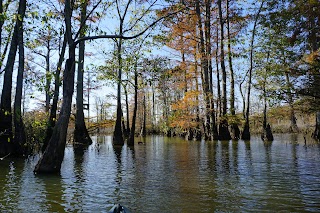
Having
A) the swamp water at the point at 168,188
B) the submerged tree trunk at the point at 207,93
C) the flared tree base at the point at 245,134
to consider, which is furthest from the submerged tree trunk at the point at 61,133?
the flared tree base at the point at 245,134

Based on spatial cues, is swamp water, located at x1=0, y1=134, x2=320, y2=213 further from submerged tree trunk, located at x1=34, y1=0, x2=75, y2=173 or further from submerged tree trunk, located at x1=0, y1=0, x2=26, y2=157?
submerged tree trunk, located at x1=0, y1=0, x2=26, y2=157

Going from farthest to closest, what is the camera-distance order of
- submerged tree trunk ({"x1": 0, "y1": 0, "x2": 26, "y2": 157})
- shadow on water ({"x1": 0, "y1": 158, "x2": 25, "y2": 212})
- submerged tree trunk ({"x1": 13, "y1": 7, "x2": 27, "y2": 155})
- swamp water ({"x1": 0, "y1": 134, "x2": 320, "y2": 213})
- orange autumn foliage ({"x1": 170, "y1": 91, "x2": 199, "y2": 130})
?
orange autumn foliage ({"x1": 170, "y1": 91, "x2": 199, "y2": 130}) < submerged tree trunk ({"x1": 13, "y1": 7, "x2": 27, "y2": 155}) < submerged tree trunk ({"x1": 0, "y1": 0, "x2": 26, "y2": 157}) < shadow on water ({"x1": 0, "y1": 158, "x2": 25, "y2": 212}) < swamp water ({"x1": 0, "y1": 134, "x2": 320, "y2": 213})

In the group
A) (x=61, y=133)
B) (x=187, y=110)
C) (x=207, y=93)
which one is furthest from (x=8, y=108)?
(x=187, y=110)

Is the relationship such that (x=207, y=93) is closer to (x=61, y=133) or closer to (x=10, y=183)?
(x=61, y=133)

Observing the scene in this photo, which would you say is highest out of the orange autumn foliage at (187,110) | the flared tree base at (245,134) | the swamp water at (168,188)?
the orange autumn foliage at (187,110)

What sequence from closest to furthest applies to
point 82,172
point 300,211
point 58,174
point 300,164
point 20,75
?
point 300,211, point 58,174, point 82,172, point 300,164, point 20,75

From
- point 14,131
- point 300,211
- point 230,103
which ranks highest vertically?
point 230,103

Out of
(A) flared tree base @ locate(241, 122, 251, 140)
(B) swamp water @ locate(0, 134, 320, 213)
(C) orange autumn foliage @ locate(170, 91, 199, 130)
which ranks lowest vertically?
(B) swamp water @ locate(0, 134, 320, 213)

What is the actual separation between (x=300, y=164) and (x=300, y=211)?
189 inches

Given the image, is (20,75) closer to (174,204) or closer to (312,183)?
(174,204)

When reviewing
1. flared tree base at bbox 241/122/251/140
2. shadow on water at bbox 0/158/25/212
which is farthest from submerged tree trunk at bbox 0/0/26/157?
flared tree base at bbox 241/122/251/140

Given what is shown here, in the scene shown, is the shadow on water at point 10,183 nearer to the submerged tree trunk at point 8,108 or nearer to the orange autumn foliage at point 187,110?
the submerged tree trunk at point 8,108

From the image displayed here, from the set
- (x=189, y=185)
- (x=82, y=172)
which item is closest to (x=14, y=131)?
(x=82, y=172)

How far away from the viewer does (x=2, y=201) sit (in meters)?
5.00
